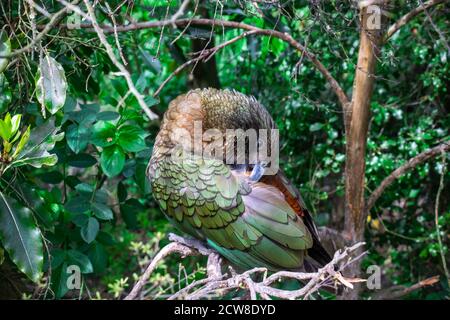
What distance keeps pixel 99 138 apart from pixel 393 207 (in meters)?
2.14

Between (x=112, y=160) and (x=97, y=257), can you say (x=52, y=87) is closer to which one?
(x=112, y=160)

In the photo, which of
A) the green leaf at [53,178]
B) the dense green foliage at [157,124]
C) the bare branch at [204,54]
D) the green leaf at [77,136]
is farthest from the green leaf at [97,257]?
the bare branch at [204,54]

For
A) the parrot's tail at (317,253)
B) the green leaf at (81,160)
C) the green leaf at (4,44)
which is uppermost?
the green leaf at (4,44)

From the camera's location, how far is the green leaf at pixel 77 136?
3.15 meters

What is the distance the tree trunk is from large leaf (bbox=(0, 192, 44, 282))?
→ 1650 mm

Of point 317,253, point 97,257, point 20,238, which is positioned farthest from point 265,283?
point 97,257

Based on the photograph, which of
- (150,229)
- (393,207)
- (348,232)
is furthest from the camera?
(150,229)

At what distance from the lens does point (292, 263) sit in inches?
118

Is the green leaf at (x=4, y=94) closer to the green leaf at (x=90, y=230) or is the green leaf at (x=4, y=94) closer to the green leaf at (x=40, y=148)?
the green leaf at (x=40, y=148)

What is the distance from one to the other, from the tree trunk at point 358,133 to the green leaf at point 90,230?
136 centimetres

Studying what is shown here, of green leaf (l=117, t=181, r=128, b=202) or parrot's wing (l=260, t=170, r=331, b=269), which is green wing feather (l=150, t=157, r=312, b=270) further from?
green leaf (l=117, t=181, r=128, b=202)

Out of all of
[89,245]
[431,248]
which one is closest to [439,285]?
[431,248]

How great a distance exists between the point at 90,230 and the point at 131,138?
54 cm
